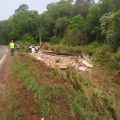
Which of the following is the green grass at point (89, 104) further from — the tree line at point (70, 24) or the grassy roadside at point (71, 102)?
the tree line at point (70, 24)

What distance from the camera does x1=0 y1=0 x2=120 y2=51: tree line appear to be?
6106 centimetres

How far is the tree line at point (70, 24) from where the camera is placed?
6106 cm

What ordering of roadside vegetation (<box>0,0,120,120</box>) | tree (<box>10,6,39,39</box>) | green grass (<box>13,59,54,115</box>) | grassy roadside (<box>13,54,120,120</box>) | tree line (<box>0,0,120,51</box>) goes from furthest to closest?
tree (<box>10,6,39,39</box>), tree line (<box>0,0,120,51</box>), roadside vegetation (<box>0,0,120,120</box>), green grass (<box>13,59,54,115</box>), grassy roadside (<box>13,54,120,120</box>)

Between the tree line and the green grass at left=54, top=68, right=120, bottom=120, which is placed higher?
the green grass at left=54, top=68, right=120, bottom=120

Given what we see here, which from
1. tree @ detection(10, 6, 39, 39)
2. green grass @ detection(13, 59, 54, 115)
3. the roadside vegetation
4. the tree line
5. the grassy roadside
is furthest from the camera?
tree @ detection(10, 6, 39, 39)

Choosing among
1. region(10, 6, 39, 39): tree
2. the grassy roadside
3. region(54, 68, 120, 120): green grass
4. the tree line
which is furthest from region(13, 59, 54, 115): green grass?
region(10, 6, 39, 39): tree

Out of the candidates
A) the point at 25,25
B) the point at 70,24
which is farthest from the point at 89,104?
the point at 25,25

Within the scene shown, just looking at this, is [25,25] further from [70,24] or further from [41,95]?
[41,95]

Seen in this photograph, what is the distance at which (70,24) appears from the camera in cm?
8819

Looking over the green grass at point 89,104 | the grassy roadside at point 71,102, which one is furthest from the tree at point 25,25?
the green grass at point 89,104

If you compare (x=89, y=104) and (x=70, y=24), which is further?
(x=70, y=24)

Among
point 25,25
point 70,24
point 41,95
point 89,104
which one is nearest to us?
point 89,104

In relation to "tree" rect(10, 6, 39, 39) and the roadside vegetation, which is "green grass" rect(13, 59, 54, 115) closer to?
the roadside vegetation

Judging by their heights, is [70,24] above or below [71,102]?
below
